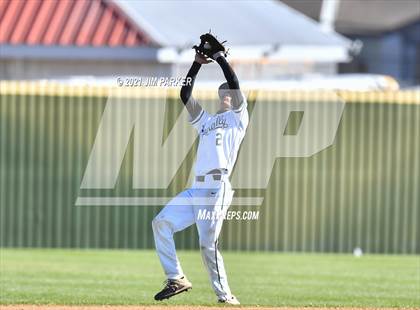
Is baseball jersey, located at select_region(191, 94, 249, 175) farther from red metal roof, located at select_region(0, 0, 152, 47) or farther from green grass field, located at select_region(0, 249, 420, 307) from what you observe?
red metal roof, located at select_region(0, 0, 152, 47)

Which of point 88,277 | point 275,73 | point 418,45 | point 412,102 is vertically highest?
point 418,45

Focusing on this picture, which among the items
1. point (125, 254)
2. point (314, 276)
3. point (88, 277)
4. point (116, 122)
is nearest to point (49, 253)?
point (125, 254)

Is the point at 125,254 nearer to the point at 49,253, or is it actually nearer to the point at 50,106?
the point at 49,253

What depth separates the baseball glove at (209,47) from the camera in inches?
398

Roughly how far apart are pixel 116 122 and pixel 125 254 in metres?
2.09

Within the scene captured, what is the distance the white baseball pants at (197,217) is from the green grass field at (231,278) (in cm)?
139

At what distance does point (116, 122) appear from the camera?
17.6m

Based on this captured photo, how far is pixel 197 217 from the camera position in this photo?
33.3ft

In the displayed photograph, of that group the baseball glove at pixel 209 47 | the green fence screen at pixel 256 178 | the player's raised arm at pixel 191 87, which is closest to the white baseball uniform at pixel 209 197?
the player's raised arm at pixel 191 87

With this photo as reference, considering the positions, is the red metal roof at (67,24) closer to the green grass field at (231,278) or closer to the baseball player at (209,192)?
the green grass field at (231,278)

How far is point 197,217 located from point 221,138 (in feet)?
2.47

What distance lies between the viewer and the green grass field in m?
11.9
